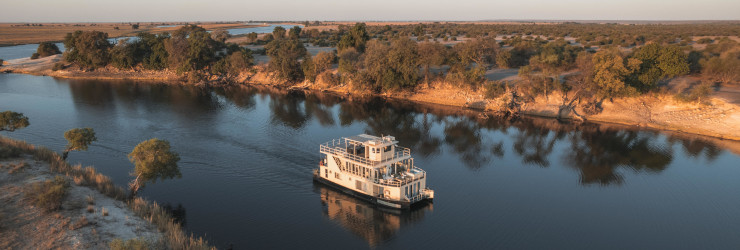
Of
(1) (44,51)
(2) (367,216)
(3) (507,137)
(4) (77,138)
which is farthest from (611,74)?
(1) (44,51)

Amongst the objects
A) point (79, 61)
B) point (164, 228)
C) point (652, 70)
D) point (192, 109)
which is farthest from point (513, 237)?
point (79, 61)

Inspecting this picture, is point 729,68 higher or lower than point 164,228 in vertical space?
higher

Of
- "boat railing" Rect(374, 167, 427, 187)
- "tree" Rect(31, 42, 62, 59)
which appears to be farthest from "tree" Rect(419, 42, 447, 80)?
"tree" Rect(31, 42, 62, 59)

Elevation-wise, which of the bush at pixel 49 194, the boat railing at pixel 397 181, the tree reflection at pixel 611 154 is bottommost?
the tree reflection at pixel 611 154

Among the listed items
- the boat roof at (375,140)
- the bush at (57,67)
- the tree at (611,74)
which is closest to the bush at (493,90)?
the tree at (611,74)

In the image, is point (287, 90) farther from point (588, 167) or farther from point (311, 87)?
point (588, 167)

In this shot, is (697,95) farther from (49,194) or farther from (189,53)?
(189,53)

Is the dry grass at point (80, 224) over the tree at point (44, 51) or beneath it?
beneath

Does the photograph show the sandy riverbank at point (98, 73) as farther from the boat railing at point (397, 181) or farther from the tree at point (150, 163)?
the boat railing at point (397, 181)
